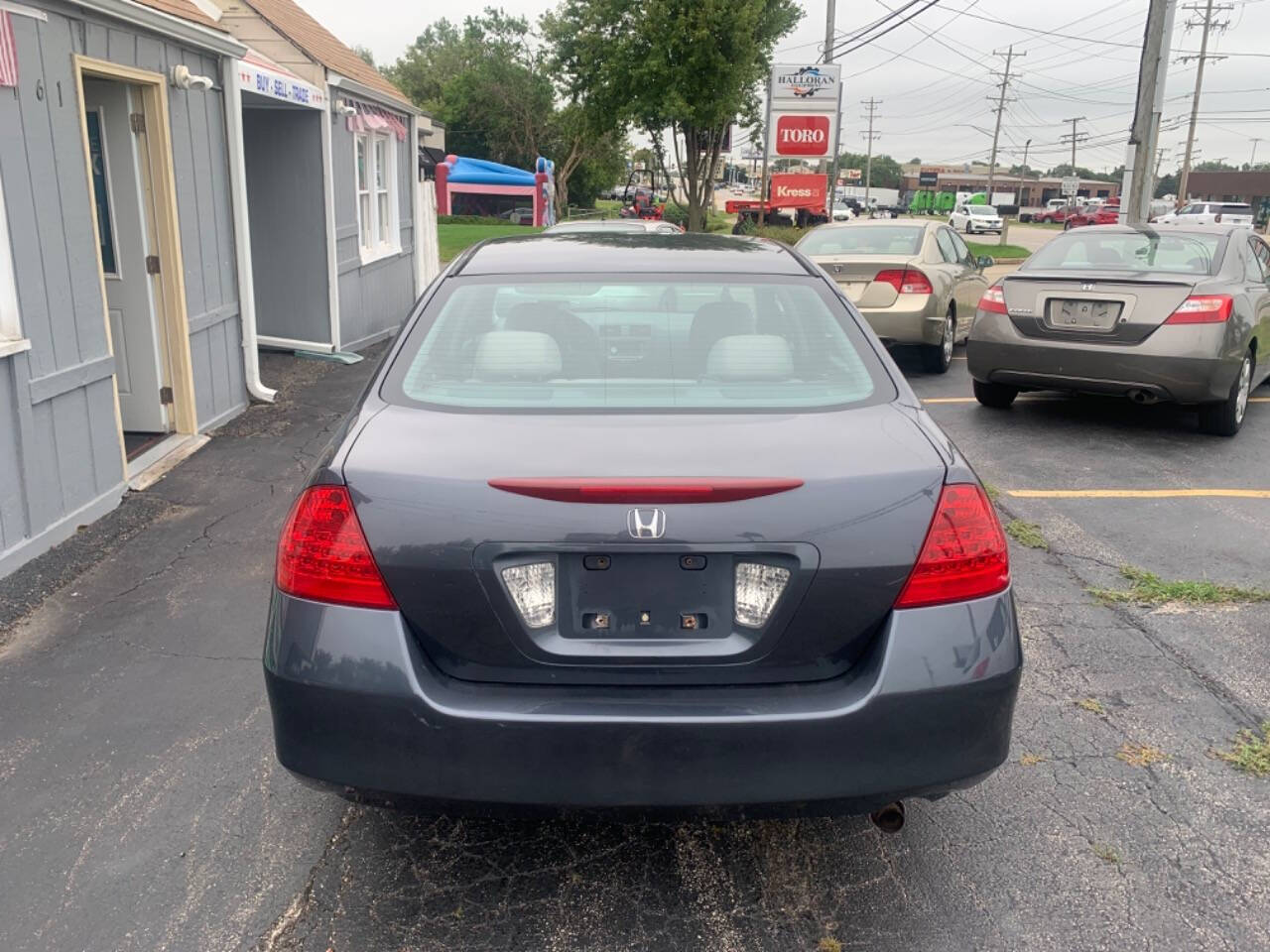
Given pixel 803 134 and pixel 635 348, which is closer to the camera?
pixel 635 348

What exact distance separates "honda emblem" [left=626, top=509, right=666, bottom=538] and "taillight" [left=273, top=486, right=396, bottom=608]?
1.83ft

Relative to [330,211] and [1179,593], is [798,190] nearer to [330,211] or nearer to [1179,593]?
[330,211]

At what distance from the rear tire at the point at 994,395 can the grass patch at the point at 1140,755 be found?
5.47 metres

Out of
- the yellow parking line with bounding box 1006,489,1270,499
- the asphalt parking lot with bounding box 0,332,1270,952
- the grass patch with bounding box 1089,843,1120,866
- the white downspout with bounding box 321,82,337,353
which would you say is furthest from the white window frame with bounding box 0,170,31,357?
the white downspout with bounding box 321,82,337,353

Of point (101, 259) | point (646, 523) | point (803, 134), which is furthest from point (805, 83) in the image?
point (646, 523)

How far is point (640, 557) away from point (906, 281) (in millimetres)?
8647

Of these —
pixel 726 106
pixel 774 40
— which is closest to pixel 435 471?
pixel 726 106

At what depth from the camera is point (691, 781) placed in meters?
2.32

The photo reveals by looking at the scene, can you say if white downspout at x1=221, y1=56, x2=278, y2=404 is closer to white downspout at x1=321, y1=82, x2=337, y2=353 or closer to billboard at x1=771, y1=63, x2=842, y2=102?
white downspout at x1=321, y1=82, x2=337, y2=353

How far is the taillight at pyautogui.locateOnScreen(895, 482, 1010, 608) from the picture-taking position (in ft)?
7.80

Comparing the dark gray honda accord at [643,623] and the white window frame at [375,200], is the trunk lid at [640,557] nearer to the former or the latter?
the dark gray honda accord at [643,623]

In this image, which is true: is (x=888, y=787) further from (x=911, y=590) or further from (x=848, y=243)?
(x=848, y=243)

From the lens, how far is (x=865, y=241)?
11062 mm

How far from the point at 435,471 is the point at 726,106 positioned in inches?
930
